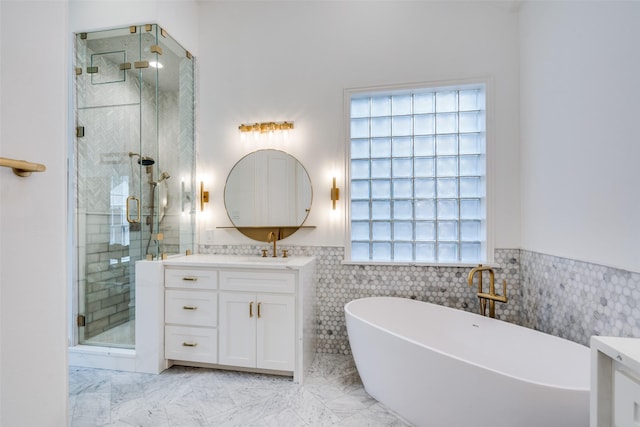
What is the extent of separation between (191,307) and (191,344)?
289 mm

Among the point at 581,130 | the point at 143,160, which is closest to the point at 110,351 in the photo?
the point at 143,160

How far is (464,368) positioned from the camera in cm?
149

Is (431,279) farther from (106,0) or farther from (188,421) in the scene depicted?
(106,0)

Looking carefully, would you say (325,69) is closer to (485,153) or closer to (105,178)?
(485,153)

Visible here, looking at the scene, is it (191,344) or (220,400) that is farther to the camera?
(191,344)

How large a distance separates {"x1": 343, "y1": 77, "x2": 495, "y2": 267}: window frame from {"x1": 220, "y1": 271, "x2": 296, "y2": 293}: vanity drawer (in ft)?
2.20

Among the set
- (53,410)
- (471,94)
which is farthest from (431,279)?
(53,410)

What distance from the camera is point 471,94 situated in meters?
2.72

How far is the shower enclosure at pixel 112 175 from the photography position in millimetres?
2656

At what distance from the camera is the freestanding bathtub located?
4.35 ft

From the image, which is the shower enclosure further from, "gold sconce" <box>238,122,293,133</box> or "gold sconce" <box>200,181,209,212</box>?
"gold sconce" <box>238,122,293,133</box>

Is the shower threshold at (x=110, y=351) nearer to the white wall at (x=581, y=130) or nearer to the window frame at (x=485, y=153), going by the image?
the window frame at (x=485, y=153)

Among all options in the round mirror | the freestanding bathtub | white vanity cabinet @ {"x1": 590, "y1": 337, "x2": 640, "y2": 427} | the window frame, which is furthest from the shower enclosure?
white vanity cabinet @ {"x1": 590, "y1": 337, "x2": 640, "y2": 427}

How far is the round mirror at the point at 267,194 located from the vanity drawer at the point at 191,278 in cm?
65
